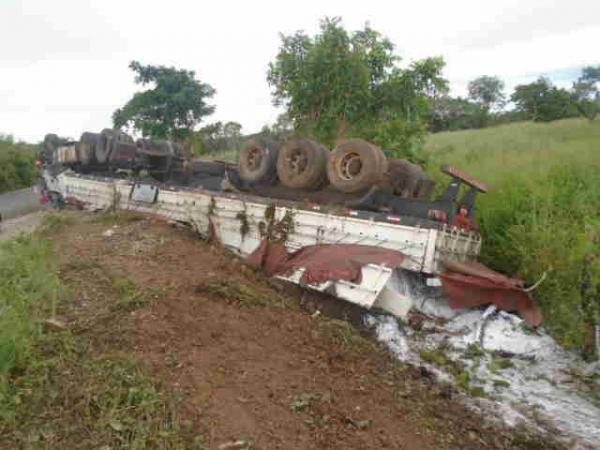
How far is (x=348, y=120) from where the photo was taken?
9.96m

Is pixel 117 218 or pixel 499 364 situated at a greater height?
pixel 117 218

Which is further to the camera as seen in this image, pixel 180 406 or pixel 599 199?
pixel 599 199

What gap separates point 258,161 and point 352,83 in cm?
351

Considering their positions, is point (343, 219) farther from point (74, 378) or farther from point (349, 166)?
point (74, 378)

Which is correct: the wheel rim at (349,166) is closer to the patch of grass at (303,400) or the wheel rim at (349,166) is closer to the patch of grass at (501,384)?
→ the patch of grass at (501,384)

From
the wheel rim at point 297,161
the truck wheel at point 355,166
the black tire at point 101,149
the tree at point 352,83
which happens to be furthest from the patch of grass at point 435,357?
the black tire at point 101,149

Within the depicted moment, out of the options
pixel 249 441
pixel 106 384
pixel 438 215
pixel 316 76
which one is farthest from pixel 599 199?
pixel 106 384

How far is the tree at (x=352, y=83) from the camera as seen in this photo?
950 cm

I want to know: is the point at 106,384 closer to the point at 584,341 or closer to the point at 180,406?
the point at 180,406

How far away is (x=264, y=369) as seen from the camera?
3.44 metres

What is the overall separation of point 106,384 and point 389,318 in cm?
268

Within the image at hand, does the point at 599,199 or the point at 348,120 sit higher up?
the point at 348,120

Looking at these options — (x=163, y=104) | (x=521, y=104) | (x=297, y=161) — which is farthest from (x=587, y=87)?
(x=297, y=161)

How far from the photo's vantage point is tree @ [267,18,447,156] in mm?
9500
